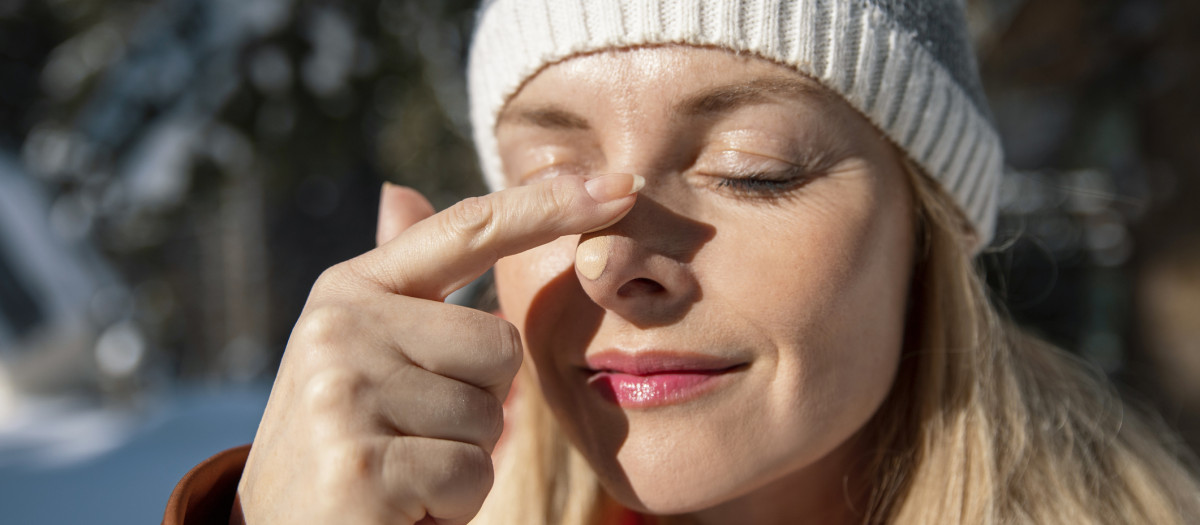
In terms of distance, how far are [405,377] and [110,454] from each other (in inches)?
97.6

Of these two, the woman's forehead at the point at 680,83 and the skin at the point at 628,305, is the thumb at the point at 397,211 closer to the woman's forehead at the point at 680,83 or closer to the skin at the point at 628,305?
the skin at the point at 628,305

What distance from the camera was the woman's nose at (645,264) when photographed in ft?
3.89

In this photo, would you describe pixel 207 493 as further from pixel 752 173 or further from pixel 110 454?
pixel 110 454

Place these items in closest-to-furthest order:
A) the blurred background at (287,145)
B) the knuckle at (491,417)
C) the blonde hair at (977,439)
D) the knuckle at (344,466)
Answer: the knuckle at (344,466) → the knuckle at (491,417) → the blonde hair at (977,439) → the blurred background at (287,145)

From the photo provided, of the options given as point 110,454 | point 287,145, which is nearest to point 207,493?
point 110,454

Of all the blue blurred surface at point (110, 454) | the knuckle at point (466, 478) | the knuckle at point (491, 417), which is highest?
the knuckle at point (491, 417)

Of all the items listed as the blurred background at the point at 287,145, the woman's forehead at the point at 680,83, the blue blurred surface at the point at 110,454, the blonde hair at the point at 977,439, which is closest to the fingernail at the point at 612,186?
the woman's forehead at the point at 680,83

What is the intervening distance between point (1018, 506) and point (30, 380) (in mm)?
5385

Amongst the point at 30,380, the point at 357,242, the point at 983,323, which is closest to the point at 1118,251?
the point at 983,323

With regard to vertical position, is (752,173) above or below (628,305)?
above

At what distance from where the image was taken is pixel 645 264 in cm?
121

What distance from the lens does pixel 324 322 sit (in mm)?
1043

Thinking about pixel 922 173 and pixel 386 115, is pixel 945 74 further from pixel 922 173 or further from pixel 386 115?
pixel 386 115

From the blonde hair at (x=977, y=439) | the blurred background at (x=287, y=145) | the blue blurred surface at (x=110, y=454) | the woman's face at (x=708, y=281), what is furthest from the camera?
the blurred background at (x=287, y=145)
